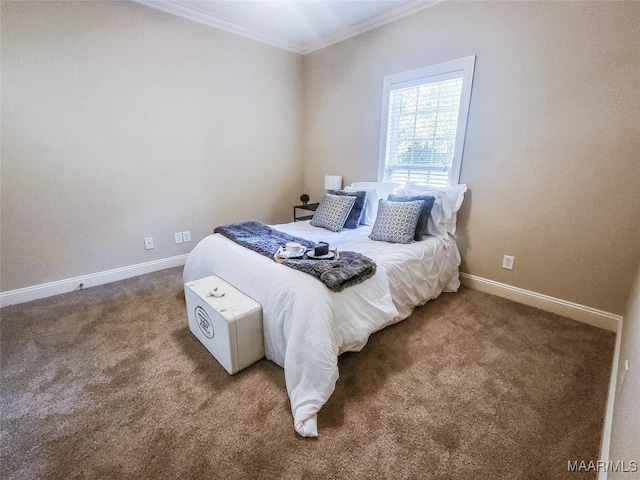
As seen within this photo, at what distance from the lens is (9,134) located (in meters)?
2.23

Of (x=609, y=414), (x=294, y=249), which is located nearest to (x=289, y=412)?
(x=294, y=249)

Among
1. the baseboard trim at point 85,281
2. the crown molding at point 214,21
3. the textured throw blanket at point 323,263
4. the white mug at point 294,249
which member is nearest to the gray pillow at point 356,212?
the textured throw blanket at point 323,263

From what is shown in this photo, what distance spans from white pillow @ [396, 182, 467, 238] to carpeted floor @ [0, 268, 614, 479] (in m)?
0.82

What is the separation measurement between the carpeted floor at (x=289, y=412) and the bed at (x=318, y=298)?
6.4 inches

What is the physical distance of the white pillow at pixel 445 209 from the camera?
2553 mm

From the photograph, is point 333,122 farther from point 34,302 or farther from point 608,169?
point 34,302

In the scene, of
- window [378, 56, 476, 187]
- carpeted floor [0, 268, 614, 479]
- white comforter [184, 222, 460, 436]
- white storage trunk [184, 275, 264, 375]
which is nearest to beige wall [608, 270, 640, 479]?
carpeted floor [0, 268, 614, 479]

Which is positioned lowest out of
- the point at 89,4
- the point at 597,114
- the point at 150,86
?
the point at 597,114

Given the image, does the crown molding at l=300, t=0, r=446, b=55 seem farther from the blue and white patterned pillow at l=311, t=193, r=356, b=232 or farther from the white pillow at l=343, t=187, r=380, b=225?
the blue and white patterned pillow at l=311, t=193, r=356, b=232

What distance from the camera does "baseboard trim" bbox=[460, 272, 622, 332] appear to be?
212 centimetres

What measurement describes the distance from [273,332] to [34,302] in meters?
2.35

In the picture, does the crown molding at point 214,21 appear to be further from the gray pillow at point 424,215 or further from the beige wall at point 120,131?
the gray pillow at point 424,215

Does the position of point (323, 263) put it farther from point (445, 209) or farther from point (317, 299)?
point (445, 209)

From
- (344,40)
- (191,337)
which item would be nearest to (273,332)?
(191,337)
